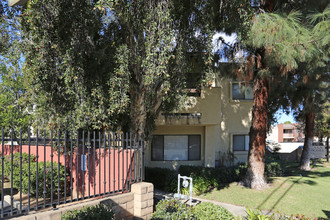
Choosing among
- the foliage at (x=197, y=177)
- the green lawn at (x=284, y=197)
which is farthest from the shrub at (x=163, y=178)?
the green lawn at (x=284, y=197)

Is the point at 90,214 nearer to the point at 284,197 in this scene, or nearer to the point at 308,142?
the point at 284,197

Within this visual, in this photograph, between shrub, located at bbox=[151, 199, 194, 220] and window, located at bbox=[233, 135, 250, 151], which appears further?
window, located at bbox=[233, 135, 250, 151]

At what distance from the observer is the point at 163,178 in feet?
38.6

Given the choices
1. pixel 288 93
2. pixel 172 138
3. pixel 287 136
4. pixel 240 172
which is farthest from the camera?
pixel 287 136

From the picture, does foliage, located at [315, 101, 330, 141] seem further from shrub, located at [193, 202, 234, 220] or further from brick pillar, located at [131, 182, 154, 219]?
brick pillar, located at [131, 182, 154, 219]

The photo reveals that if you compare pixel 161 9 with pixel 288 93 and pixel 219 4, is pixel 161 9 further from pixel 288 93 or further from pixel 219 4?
pixel 288 93

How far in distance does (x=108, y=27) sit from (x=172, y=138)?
25.9ft

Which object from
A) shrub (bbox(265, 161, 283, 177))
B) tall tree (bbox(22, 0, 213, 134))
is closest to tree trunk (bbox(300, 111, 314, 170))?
shrub (bbox(265, 161, 283, 177))

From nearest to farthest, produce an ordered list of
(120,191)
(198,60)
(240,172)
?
(120,191) → (198,60) → (240,172)

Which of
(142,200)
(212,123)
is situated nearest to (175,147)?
(212,123)

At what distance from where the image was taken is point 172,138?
46.5ft

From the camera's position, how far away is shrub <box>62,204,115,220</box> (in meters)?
4.71

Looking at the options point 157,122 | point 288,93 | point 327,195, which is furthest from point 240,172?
point 288,93

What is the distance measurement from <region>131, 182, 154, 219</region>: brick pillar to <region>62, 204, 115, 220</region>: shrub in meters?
1.12
